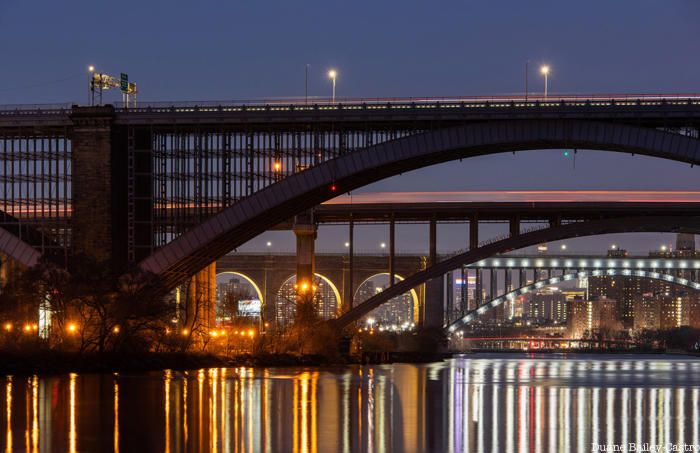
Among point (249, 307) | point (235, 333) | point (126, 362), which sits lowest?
point (126, 362)

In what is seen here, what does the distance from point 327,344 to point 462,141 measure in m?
27.7

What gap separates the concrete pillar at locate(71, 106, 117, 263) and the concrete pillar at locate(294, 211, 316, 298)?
37.5 m

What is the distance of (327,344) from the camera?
9756cm

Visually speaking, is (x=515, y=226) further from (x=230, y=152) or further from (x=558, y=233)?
(x=230, y=152)

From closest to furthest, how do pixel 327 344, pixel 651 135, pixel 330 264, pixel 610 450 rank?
pixel 610 450 < pixel 651 135 < pixel 327 344 < pixel 330 264

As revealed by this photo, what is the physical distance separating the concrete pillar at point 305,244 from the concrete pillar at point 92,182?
3750 cm

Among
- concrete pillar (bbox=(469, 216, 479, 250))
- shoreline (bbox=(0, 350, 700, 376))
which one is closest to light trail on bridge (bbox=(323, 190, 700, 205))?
concrete pillar (bbox=(469, 216, 479, 250))

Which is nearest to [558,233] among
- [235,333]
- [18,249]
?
[235,333]

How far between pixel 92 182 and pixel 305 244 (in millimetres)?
41844

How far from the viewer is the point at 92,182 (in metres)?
78.2

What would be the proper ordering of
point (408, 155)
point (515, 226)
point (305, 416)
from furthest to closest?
point (515, 226)
point (408, 155)
point (305, 416)

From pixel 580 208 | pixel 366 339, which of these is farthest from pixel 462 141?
pixel 366 339

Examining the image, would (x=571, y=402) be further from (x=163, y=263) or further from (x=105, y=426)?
(x=163, y=263)

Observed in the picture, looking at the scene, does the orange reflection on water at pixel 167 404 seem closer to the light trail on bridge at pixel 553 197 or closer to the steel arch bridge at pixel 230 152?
the steel arch bridge at pixel 230 152
